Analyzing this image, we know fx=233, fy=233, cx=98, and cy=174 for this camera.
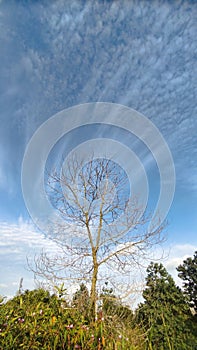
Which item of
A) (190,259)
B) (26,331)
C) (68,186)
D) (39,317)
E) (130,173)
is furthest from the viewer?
(190,259)

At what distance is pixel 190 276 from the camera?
1819cm

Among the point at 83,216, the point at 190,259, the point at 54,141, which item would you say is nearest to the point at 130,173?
the point at 83,216

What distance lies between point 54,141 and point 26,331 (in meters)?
4.69

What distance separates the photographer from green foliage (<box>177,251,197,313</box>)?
17122 millimetres

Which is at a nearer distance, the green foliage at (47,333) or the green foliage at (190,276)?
the green foliage at (47,333)

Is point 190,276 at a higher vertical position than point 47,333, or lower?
higher

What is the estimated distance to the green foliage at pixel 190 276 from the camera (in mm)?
17122

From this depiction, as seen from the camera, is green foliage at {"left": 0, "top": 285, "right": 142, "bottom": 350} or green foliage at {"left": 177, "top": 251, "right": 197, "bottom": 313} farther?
green foliage at {"left": 177, "top": 251, "right": 197, "bottom": 313}

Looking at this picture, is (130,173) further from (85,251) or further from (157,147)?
(85,251)

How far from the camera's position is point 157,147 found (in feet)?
20.2

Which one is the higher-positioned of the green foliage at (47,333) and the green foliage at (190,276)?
the green foliage at (190,276)

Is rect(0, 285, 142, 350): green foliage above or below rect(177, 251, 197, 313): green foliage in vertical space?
below

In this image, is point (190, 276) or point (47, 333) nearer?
point (47, 333)

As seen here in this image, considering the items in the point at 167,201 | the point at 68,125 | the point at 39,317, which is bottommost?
the point at 39,317
